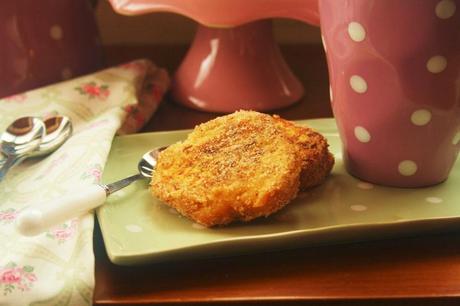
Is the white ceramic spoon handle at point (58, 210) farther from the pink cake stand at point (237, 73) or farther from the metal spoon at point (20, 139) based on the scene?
the pink cake stand at point (237, 73)

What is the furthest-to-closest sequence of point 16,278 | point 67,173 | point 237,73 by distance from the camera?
1. point 237,73
2. point 67,173
3. point 16,278

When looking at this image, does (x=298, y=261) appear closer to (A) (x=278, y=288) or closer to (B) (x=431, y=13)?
(A) (x=278, y=288)

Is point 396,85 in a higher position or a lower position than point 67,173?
higher

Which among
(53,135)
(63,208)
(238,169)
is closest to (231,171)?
(238,169)

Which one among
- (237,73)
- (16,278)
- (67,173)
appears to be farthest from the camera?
(237,73)

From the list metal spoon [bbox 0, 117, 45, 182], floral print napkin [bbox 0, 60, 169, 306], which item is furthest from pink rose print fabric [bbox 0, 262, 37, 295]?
metal spoon [bbox 0, 117, 45, 182]

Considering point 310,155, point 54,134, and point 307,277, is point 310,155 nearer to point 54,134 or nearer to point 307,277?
point 307,277

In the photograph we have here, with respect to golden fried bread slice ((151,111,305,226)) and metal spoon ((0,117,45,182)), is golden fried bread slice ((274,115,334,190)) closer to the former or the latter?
golden fried bread slice ((151,111,305,226))
